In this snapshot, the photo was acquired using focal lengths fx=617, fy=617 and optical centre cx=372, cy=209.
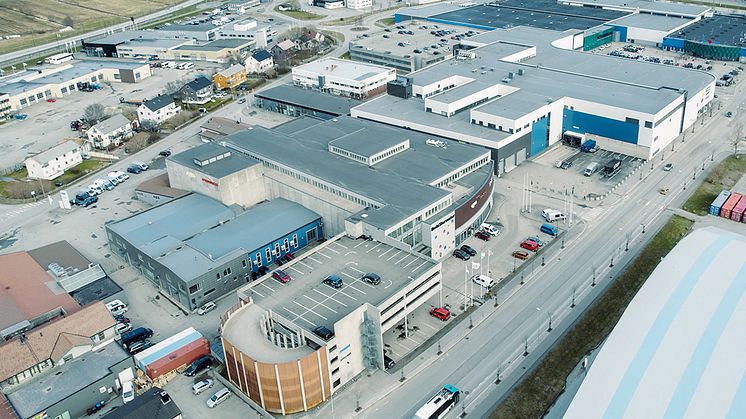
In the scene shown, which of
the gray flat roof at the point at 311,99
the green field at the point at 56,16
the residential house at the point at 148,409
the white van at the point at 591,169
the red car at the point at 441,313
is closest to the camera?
the residential house at the point at 148,409

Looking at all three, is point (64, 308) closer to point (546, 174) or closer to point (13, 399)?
point (13, 399)

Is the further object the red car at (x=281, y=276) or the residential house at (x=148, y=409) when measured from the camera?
the red car at (x=281, y=276)

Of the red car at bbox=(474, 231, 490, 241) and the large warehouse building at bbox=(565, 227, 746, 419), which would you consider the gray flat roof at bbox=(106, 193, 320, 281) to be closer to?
the red car at bbox=(474, 231, 490, 241)

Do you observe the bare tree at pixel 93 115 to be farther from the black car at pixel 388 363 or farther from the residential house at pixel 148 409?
the black car at pixel 388 363

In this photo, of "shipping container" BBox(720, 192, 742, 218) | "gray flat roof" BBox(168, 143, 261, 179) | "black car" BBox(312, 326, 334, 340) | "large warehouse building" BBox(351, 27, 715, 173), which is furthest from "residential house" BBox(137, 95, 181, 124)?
"shipping container" BBox(720, 192, 742, 218)

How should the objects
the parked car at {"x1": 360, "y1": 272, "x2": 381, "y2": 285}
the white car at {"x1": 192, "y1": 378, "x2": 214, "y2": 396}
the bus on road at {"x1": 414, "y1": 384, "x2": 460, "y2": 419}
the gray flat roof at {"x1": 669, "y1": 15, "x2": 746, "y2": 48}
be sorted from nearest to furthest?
the bus on road at {"x1": 414, "y1": 384, "x2": 460, "y2": 419} < the white car at {"x1": 192, "y1": 378, "x2": 214, "y2": 396} < the parked car at {"x1": 360, "y1": 272, "x2": 381, "y2": 285} < the gray flat roof at {"x1": 669, "y1": 15, "x2": 746, "y2": 48}

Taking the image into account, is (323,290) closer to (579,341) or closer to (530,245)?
(579,341)

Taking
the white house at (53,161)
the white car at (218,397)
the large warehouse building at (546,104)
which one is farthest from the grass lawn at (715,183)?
the white house at (53,161)
